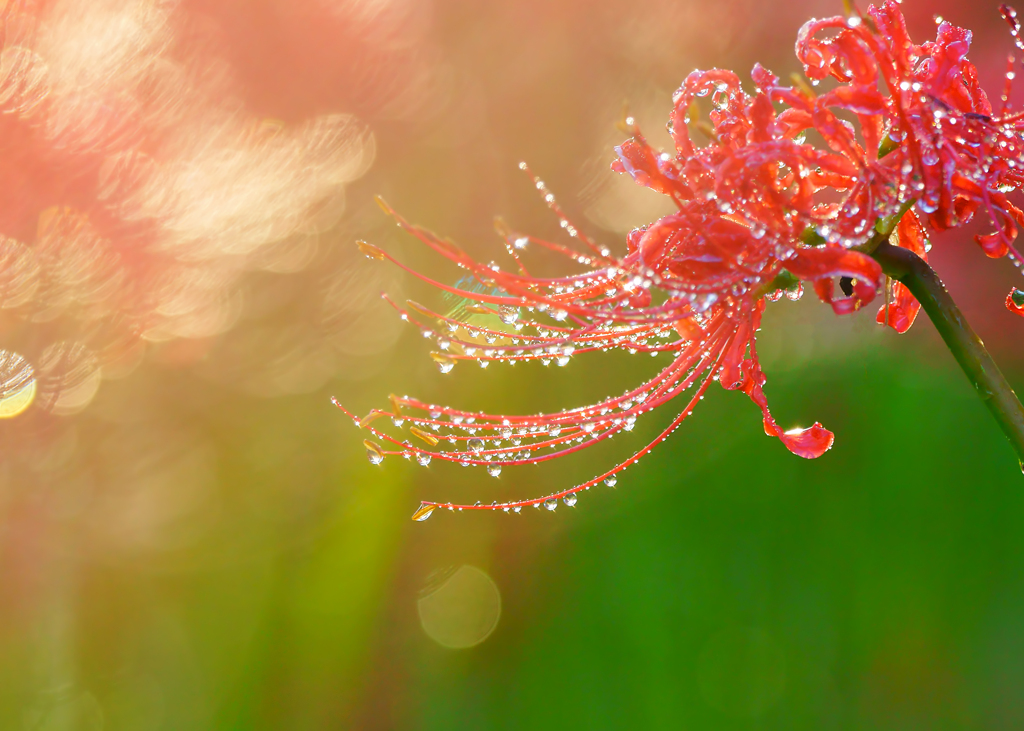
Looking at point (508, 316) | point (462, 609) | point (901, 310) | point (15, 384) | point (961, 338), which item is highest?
point (15, 384)

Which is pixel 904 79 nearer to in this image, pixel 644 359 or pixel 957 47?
pixel 957 47

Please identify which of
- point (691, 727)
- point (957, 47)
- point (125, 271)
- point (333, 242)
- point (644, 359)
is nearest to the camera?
point (957, 47)

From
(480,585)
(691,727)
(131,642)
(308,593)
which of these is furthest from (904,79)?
(131,642)

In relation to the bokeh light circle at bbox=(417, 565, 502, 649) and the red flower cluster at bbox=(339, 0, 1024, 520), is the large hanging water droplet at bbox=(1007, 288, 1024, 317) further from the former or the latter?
the bokeh light circle at bbox=(417, 565, 502, 649)

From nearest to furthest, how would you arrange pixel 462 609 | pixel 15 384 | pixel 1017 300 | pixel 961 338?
pixel 961 338 → pixel 1017 300 → pixel 15 384 → pixel 462 609

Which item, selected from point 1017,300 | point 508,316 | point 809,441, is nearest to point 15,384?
point 508,316

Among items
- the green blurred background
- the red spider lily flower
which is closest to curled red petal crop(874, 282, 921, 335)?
the red spider lily flower

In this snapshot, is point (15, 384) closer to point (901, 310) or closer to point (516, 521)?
point (516, 521)
